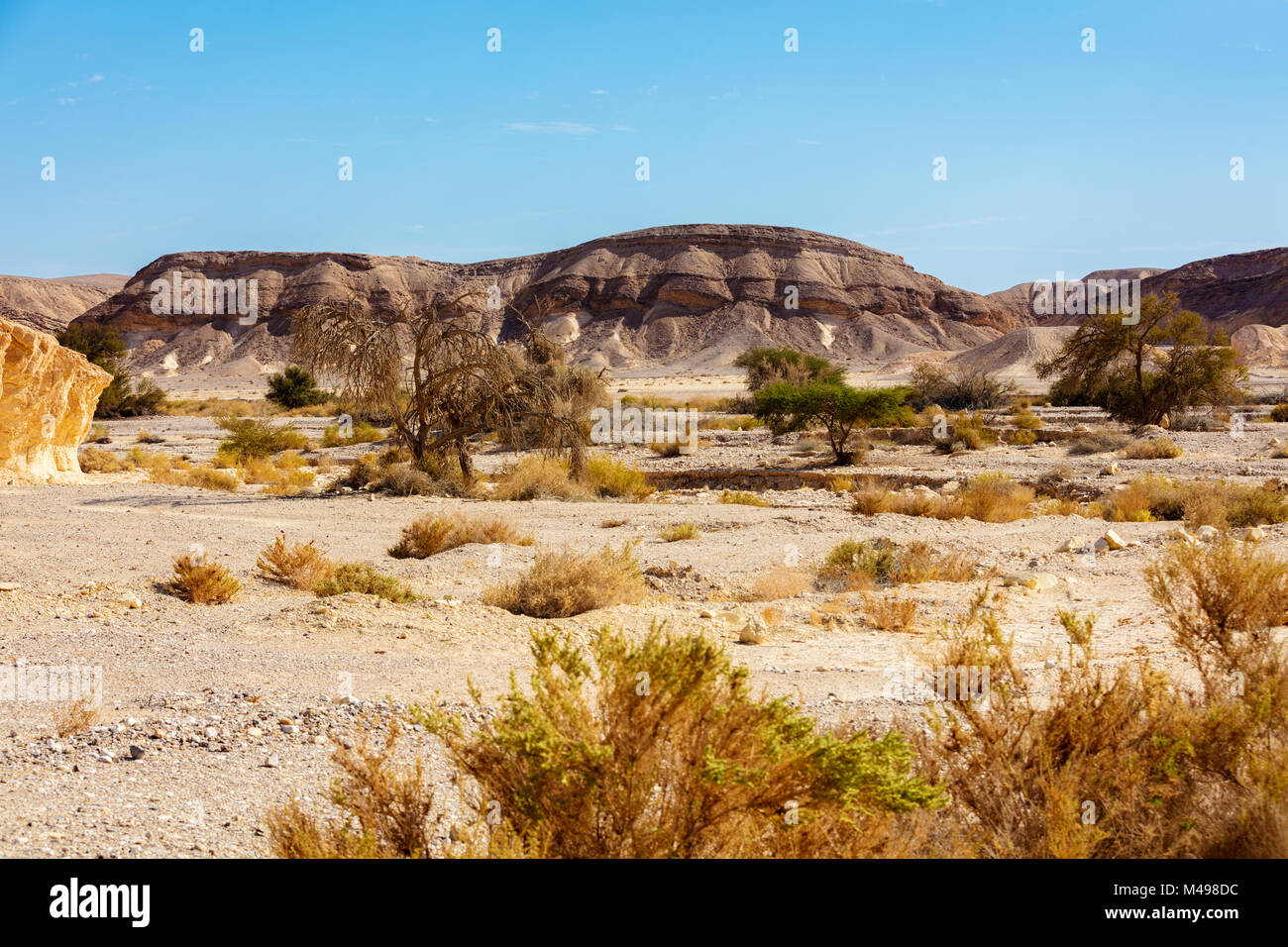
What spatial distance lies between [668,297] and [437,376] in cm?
8966

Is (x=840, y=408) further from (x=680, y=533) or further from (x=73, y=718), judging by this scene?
(x=73, y=718)

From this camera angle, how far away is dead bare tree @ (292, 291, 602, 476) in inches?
739

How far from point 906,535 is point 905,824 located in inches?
390

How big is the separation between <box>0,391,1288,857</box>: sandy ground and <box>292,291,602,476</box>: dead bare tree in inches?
134

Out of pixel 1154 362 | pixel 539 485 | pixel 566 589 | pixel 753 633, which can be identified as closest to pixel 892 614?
pixel 753 633

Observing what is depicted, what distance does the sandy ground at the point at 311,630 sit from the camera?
446cm

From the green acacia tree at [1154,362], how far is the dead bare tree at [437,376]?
20777mm

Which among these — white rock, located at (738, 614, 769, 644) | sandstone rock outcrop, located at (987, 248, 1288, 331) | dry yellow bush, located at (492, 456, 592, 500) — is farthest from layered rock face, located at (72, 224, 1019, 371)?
white rock, located at (738, 614, 769, 644)

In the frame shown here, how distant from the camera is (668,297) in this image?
10650cm

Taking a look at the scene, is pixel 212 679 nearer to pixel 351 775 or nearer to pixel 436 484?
pixel 351 775

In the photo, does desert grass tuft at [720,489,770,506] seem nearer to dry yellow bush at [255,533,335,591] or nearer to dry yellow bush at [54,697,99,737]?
dry yellow bush at [255,533,335,591]

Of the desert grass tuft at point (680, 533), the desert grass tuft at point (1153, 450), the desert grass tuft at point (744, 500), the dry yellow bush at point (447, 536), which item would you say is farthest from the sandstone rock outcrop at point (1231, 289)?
the dry yellow bush at point (447, 536)

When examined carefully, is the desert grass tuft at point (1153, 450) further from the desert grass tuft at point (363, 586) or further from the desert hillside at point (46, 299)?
the desert hillside at point (46, 299)
